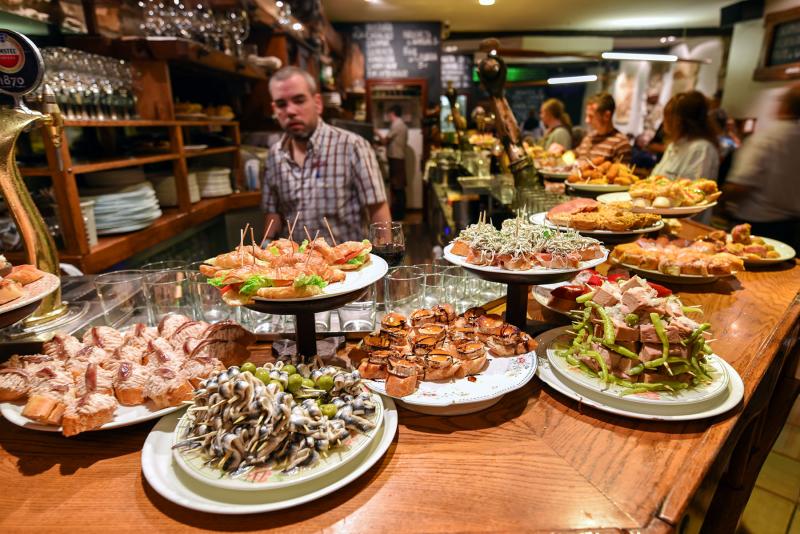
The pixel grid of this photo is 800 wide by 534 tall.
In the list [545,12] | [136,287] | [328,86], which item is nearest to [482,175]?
[136,287]

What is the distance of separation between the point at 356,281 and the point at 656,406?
84 cm

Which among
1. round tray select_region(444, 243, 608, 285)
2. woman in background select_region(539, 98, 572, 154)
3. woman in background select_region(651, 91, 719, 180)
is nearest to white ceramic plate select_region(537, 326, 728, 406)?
round tray select_region(444, 243, 608, 285)

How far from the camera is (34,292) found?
1367mm

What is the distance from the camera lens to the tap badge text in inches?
59.7

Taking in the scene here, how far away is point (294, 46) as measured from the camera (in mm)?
5543

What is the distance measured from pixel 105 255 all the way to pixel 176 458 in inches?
79.5

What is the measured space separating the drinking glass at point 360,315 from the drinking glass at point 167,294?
547 millimetres

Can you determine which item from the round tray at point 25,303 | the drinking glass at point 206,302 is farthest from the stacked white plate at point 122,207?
the round tray at point 25,303

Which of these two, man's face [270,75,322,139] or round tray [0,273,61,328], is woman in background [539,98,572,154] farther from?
round tray [0,273,61,328]

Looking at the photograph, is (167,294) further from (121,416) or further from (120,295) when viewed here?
(121,416)

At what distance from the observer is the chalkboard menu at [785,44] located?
6.19 metres

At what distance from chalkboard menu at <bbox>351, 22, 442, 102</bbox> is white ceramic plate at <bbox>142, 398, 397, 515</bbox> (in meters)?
8.97

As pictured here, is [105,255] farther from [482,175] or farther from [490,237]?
[482,175]

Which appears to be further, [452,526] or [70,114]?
[70,114]
